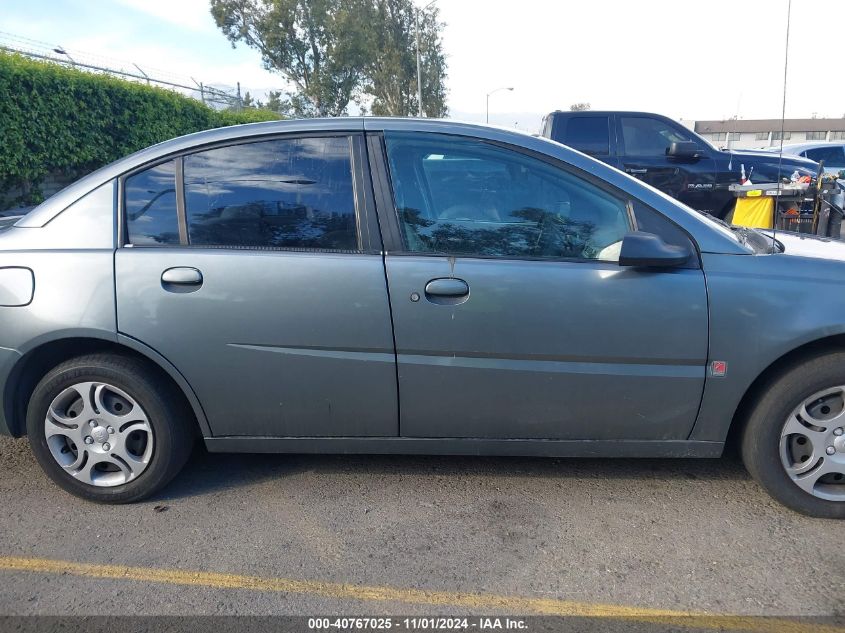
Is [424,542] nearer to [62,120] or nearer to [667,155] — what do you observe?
[667,155]

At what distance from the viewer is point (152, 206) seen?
118 inches

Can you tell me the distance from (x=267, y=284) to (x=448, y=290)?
0.80 metres

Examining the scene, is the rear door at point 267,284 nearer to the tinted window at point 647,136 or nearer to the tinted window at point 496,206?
the tinted window at point 496,206

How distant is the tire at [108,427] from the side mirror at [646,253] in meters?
2.14

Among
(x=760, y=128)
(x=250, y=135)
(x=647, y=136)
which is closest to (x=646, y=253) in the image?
(x=250, y=135)

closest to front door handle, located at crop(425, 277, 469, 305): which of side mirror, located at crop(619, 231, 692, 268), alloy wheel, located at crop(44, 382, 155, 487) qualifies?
side mirror, located at crop(619, 231, 692, 268)

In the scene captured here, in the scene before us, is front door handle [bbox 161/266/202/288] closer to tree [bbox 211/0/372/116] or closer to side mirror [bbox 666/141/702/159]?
side mirror [bbox 666/141/702/159]

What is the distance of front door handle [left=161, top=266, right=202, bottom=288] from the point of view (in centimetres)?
287

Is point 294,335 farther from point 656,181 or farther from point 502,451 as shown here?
point 656,181

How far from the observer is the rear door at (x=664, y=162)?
8.87 meters

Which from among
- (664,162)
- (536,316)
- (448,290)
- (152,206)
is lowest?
(536,316)

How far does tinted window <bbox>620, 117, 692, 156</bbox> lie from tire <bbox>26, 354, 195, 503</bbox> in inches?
305

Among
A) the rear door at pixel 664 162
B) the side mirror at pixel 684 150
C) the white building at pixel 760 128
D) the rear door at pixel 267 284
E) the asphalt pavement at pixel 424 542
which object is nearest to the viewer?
the asphalt pavement at pixel 424 542

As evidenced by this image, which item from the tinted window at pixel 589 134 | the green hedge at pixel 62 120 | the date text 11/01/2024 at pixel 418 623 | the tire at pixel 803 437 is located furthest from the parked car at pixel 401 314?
the green hedge at pixel 62 120
